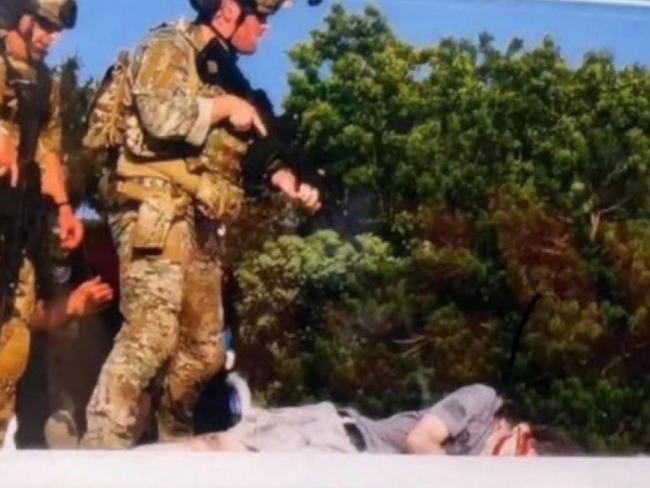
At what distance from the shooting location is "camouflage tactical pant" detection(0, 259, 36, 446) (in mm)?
3850

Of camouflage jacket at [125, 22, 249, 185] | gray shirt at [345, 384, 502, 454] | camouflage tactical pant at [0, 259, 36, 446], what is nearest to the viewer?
camouflage tactical pant at [0, 259, 36, 446]

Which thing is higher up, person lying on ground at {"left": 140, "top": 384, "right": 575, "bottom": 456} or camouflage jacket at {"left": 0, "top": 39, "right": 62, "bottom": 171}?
camouflage jacket at {"left": 0, "top": 39, "right": 62, "bottom": 171}

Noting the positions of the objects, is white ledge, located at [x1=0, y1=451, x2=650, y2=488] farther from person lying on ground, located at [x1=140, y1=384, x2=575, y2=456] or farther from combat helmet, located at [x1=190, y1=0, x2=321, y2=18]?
combat helmet, located at [x1=190, y1=0, x2=321, y2=18]

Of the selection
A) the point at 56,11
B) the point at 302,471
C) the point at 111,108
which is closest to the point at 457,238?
the point at 302,471

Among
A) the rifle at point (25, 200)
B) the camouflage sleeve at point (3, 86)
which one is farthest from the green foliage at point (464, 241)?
the camouflage sleeve at point (3, 86)

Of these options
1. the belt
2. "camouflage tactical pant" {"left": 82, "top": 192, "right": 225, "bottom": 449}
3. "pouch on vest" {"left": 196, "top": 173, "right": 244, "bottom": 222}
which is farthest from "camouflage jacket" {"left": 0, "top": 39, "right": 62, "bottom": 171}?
the belt

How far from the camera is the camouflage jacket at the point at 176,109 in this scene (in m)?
3.95

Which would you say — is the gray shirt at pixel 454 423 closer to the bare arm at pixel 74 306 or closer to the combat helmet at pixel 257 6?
the bare arm at pixel 74 306

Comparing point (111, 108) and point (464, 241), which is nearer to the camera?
point (111, 108)

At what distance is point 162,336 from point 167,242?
231 mm

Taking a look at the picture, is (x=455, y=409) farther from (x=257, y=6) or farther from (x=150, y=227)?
(x=257, y=6)

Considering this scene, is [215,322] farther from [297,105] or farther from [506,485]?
[506,485]

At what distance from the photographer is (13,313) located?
152 inches

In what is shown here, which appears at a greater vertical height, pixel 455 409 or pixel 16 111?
pixel 16 111
